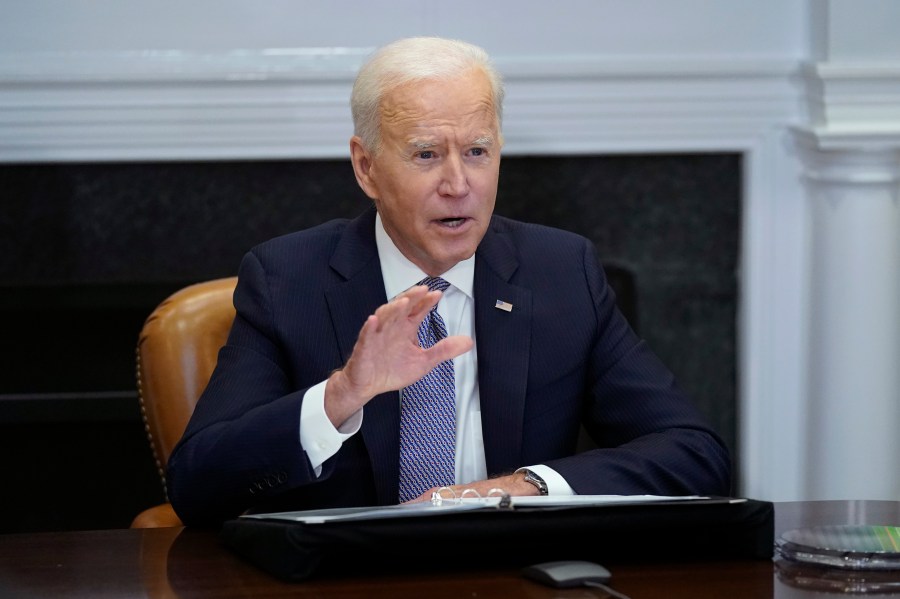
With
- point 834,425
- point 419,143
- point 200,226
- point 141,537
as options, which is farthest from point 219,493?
point 834,425

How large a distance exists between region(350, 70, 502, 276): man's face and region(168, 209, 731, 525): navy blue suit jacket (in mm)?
115

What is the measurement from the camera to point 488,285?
2057mm

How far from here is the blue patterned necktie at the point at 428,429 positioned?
193 cm

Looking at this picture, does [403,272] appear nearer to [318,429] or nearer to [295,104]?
[318,429]

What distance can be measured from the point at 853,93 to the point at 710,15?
1.38 feet

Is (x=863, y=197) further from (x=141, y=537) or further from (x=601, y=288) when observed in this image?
(x=141, y=537)

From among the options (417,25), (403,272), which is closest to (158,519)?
(403,272)

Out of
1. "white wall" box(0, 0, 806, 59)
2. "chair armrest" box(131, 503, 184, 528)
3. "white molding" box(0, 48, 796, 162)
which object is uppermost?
"white wall" box(0, 0, 806, 59)

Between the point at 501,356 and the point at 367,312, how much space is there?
9.0 inches

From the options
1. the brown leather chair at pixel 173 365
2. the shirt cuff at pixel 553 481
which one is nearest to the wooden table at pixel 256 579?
the shirt cuff at pixel 553 481

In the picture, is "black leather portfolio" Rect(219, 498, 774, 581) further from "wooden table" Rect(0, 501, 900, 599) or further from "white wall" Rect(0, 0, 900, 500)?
"white wall" Rect(0, 0, 900, 500)

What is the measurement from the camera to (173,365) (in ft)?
6.93

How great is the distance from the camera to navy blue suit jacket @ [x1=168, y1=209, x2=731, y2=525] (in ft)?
5.83

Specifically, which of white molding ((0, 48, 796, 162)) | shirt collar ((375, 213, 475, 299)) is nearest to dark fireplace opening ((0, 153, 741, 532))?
white molding ((0, 48, 796, 162))
